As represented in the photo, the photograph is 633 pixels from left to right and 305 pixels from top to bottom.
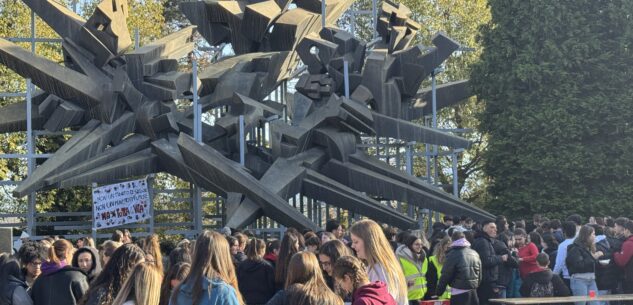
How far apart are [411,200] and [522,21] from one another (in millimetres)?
9660

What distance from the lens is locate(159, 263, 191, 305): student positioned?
7547 millimetres

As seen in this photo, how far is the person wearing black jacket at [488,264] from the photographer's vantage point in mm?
13500

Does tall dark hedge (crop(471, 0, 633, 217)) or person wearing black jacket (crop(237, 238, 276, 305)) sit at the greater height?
tall dark hedge (crop(471, 0, 633, 217))

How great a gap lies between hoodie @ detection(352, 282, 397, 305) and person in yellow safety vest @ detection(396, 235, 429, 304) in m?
5.21

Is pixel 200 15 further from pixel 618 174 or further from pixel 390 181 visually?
pixel 618 174

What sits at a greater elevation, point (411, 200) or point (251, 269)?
point (411, 200)

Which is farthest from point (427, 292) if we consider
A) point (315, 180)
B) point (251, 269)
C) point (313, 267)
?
point (315, 180)

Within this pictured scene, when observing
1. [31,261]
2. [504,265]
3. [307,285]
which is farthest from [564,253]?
[307,285]

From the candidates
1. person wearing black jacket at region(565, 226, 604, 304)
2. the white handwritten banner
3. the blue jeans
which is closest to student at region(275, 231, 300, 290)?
person wearing black jacket at region(565, 226, 604, 304)

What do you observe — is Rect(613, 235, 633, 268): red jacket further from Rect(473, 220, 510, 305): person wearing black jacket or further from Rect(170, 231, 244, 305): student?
Rect(170, 231, 244, 305): student

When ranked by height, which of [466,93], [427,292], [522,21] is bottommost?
[427,292]

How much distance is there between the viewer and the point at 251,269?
10.5 m

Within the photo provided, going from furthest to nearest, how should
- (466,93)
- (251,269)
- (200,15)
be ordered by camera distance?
(466,93)
(200,15)
(251,269)

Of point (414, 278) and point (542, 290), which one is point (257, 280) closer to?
point (414, 278)
